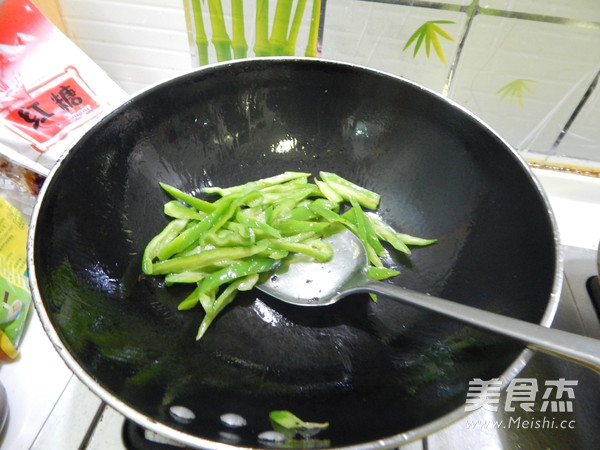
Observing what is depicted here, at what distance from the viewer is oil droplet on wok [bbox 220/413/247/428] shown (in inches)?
24.4

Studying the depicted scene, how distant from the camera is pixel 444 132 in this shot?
93 centimetres

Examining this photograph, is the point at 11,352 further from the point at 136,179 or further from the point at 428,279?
the point at 428,279

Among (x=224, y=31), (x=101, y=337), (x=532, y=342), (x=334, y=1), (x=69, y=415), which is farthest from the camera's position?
(x=224, y=31)

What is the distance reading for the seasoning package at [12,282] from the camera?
854mm

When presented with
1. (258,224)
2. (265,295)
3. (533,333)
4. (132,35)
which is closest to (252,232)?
(258,224)

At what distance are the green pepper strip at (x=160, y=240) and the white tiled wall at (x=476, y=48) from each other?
62 cm

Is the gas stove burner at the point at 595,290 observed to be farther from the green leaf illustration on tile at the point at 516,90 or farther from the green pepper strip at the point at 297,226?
the green pepper strip at the point at 297,226

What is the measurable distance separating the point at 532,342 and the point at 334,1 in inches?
36.0

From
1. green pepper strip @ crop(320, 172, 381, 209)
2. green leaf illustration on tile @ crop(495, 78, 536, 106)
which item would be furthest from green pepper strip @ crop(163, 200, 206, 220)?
green leaf illustration on tile @ crop(495, 78, 536, 106)

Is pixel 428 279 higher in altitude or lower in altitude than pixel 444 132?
lower

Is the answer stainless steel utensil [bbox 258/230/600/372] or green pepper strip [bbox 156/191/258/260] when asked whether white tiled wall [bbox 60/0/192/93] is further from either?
stainless steel utensil [bbox 258/230/600/372]

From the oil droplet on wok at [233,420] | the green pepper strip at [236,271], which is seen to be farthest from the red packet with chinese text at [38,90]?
the oil droplet on wok at [233,420]

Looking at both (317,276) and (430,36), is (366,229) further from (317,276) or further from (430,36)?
(430,36)

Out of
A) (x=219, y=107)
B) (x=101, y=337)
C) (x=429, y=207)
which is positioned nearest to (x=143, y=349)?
(x=101, y=337)
